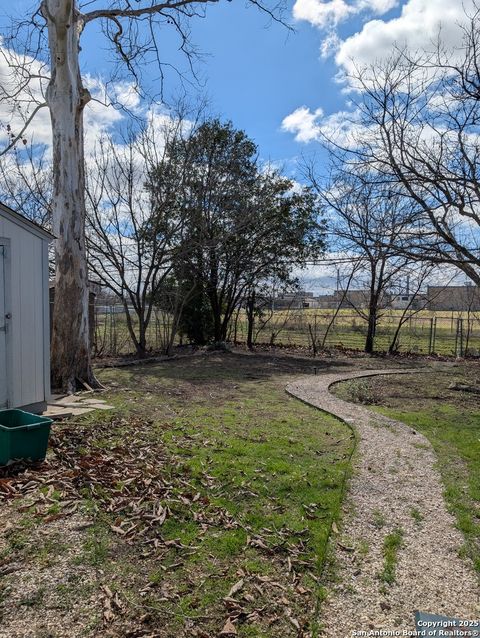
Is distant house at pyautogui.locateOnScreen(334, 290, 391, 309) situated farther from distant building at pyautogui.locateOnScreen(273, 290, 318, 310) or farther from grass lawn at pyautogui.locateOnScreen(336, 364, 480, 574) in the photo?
grass lawn at pyautogui.locateOnScreen(336, 364, 480, 574)

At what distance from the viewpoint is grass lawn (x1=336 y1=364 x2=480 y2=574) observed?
141 inches

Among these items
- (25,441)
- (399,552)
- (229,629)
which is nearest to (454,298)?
(399,552)

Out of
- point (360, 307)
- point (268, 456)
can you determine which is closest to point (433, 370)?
point (360, 307)

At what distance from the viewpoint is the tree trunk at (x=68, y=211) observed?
295 inches

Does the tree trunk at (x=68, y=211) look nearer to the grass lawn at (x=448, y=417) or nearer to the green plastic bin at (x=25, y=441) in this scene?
the green plastic bin at (x=25, y=441)

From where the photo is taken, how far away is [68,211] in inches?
300

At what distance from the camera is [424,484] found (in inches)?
158

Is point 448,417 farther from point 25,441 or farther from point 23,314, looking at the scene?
point 23,314

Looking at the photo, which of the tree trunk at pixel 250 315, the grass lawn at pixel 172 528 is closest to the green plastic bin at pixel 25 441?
the grass lawn at pixel 172 528

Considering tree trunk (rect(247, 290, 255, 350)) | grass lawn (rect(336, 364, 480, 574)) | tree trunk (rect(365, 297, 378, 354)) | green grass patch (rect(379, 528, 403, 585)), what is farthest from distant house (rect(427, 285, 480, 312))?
green grass patch (rect(379, 528, 403, 585))

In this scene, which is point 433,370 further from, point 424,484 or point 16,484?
point 16,484

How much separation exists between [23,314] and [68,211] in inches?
104

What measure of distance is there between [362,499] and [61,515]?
2217 mm

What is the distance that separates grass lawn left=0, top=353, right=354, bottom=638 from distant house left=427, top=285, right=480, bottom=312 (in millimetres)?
11428
